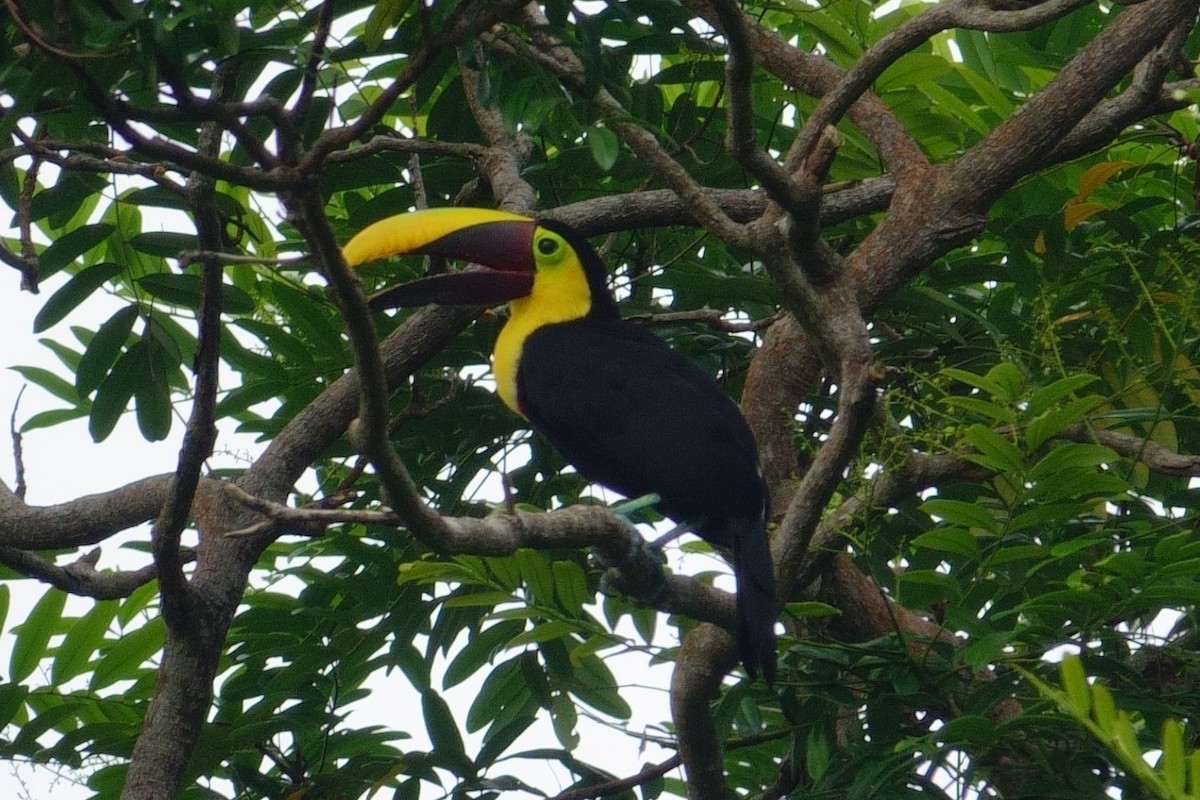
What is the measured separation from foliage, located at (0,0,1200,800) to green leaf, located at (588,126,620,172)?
0.02 m

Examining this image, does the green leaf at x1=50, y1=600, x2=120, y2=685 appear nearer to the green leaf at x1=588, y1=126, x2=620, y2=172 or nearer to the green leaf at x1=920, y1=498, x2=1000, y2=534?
the green leaf at x1=588, y1=126, x2=620, y2=172

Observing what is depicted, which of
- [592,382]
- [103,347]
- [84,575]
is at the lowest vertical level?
[84,575]

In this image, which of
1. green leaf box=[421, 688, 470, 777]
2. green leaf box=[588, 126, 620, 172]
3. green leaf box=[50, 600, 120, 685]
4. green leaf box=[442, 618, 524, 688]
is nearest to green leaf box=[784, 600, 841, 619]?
green leaf box=[442, 618, 524, 688]

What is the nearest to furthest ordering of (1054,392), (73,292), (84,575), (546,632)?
(1054,392) → (546,632) → (84,575) → (73,292)

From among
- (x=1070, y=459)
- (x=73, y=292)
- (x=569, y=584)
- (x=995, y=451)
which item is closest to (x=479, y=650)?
(x=569, y=584)

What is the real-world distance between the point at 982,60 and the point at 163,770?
119 inches

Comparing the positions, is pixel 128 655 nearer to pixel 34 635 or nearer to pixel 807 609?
pixel 34 635

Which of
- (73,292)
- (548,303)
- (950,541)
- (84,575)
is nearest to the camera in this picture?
(950,541)

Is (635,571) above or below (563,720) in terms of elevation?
below

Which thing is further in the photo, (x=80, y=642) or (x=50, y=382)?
(x=50, y=382)

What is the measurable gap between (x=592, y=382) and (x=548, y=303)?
473 millimetres

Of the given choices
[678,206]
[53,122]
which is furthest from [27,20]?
[678,206]

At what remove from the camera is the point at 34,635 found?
12.9ft

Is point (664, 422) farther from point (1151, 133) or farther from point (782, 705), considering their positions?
point (1151, 133)
